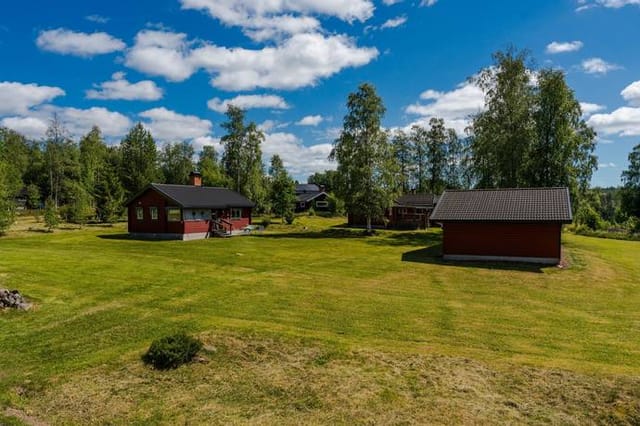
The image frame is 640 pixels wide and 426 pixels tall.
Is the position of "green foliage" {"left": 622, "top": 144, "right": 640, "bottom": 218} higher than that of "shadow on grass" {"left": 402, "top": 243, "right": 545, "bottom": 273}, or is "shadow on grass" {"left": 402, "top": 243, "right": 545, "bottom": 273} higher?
"green foliage" {"left": 622, "top": 144, "right": 640, "bottom": 218}

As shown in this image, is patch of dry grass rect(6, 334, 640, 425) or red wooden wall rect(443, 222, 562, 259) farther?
red wooden wall rect(443, 222, 562, 259)

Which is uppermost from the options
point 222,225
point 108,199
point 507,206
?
point 108,199

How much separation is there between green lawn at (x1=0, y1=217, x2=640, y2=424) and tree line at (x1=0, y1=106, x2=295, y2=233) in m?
28.3

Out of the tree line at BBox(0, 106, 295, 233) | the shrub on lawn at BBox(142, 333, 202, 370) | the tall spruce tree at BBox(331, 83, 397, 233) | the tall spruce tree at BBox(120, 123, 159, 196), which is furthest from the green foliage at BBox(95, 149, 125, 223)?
the shrub on lawn at BBox(142, 333, 202, 370)

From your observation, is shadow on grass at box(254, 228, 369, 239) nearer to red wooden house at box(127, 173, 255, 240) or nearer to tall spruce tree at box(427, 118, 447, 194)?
red wooden house at box(127, 173, 255, 240)

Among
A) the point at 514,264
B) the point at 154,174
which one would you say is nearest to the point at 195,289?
the point at 514,264

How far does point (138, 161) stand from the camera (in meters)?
61.3

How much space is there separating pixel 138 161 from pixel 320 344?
59642 millimetres

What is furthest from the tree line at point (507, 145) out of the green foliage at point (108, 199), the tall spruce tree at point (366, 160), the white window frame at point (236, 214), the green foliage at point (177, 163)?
the green foliage at point (177, 163)

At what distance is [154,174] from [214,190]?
2690cm

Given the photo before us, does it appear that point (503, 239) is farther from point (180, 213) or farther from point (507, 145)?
point (180, 213)

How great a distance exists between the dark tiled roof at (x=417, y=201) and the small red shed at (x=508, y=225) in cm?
2085

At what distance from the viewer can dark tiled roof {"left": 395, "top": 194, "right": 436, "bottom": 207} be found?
4788cm

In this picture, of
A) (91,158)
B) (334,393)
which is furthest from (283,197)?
(334,393)
